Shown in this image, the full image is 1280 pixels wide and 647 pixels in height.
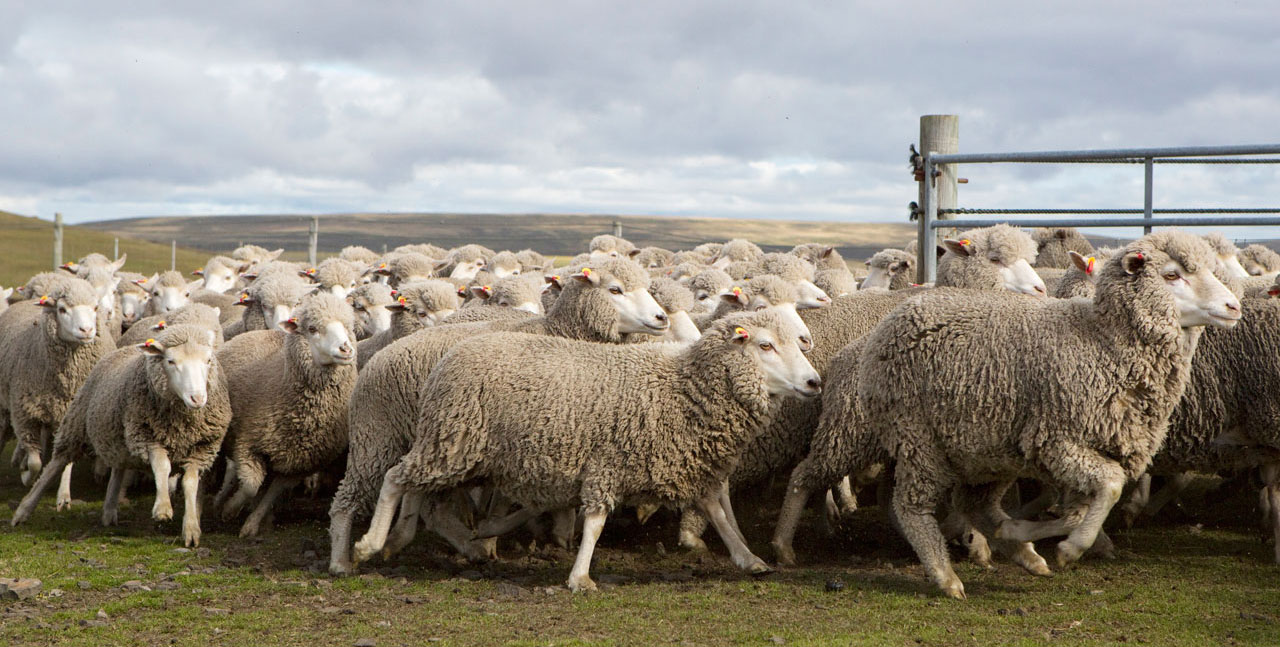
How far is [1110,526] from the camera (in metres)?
7.36

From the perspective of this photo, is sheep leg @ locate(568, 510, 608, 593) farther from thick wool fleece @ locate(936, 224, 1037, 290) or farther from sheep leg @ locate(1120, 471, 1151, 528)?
thick wool fleece @ locate(936, 224, 1037, 290)

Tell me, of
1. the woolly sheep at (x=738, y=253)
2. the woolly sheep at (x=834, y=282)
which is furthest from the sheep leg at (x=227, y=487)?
the woolly sheep at (x=738, y=253)

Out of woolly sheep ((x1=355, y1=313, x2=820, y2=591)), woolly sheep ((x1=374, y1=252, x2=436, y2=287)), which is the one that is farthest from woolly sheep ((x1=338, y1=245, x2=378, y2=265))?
woolly sheep ((x1=355, y1=313, x2=820, y2=591))

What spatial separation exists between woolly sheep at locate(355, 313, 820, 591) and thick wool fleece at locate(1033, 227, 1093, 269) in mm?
5125

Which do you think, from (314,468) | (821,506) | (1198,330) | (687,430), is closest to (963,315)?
(1198,330)

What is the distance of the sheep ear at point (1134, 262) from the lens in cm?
557

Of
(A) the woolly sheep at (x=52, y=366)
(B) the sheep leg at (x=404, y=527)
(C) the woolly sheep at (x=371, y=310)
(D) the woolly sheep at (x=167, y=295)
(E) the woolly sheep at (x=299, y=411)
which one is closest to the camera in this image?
(B) the sheep leg at (x=404, y=527)

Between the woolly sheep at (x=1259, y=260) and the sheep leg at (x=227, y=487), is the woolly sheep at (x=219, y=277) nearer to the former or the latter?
the sheep leg at (x=227, y=487)

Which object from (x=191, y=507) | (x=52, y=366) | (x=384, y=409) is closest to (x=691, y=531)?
(x=384, y=409)

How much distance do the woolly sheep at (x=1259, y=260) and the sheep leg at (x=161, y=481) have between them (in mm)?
8218

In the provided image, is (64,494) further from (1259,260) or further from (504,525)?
(1259,260)

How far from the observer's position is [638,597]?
581 centimetres

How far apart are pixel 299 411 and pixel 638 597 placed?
9.98 ft

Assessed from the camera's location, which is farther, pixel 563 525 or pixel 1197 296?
pixel 563 525
